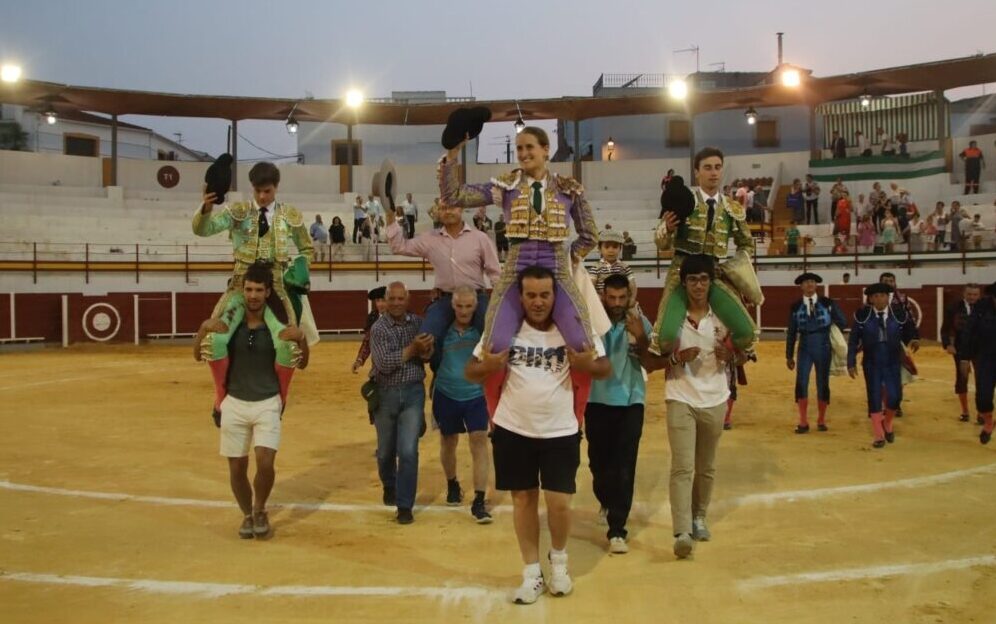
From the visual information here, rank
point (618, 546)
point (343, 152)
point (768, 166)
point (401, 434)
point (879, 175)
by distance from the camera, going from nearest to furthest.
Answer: point (618, 546)
point (401, 434)
point (879, 175)
point (768, 166)
point (343, 152)

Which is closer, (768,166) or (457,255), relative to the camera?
(457,255)

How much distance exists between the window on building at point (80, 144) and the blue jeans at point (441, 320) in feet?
107

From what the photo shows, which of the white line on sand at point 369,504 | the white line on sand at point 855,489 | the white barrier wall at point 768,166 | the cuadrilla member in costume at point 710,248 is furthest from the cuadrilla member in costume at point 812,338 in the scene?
the white barrier wall at point 768,166

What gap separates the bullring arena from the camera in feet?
15.2

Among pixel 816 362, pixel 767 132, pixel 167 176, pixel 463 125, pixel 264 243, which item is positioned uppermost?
pixel 767 132

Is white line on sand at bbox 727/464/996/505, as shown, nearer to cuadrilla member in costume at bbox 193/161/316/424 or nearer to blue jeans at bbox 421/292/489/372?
blue jeans at bbox 421/292/489/372

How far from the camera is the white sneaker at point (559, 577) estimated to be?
15.1ft

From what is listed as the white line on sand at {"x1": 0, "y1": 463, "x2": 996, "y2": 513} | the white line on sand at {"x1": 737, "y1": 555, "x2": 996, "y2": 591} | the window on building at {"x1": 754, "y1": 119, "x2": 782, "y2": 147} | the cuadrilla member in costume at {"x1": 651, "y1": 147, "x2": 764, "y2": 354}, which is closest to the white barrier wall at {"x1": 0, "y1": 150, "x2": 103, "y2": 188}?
the white line on sand at {"x1": 0, "y1": 463, "x2": 996, "y2": 513}

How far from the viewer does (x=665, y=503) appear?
268 inches

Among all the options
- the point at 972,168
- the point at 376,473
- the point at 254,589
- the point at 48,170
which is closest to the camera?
the point at 254,589

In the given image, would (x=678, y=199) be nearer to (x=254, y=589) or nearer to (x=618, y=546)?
(x=618, y=546)

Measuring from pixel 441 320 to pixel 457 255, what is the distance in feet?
1.60

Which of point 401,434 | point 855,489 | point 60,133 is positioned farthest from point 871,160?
point 60,133

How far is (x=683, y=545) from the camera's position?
17.1ft
